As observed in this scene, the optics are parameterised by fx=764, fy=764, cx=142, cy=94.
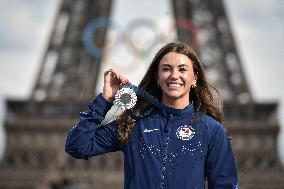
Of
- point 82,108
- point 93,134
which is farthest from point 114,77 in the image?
point 82,108

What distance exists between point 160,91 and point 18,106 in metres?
38.6

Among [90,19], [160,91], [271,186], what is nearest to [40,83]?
[90,19]

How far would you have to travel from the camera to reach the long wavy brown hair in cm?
379

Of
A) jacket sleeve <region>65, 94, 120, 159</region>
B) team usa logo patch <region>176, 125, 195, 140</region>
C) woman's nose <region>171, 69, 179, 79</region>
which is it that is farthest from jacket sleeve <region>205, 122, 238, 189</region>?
jacket sleeve <region>65, 94, 120, 159</region>

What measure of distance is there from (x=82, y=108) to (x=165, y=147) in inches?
1527

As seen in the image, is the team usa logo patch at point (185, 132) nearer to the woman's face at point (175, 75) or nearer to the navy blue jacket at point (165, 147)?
the navy blue jacket at point (165, 147)

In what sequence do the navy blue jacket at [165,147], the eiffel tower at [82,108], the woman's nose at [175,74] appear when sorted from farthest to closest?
the eiffel tower at [82,108] → the woman's nose at [175,74] → the navy blue jacket at [165,147]

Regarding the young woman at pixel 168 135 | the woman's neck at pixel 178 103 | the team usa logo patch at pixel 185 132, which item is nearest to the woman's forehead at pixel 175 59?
the young woman at pixel 168 135

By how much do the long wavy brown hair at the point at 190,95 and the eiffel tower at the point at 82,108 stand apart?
34135 millimetres

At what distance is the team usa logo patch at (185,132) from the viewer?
3.69 meters

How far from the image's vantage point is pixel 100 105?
3797 millimetres

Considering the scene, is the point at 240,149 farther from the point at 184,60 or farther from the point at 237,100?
the point at 184,60

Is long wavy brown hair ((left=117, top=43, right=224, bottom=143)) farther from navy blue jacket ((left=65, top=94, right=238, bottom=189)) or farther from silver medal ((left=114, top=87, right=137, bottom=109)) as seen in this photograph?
silver medal ((left=114, top=87, right=137, bottom=109))

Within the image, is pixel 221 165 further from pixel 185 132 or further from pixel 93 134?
pixel 93 134
